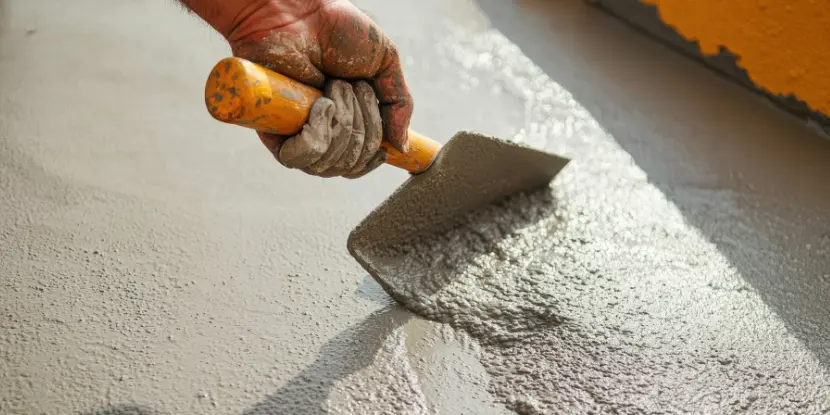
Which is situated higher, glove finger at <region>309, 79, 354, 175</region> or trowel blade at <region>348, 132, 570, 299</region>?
glove finger at <region>309, 79, 354, 175</region>

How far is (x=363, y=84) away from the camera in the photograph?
58.2 inches

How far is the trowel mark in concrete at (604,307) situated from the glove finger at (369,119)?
0.35m

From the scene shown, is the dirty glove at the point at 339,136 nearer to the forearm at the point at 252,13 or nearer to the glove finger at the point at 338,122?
the glove finger at the point at 338,122

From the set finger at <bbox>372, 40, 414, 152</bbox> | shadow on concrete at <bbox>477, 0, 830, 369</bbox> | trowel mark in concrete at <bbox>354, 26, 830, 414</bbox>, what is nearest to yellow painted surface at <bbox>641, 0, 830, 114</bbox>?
shadow on concrete at <bbox>477, 0, 830, 369</bbox>

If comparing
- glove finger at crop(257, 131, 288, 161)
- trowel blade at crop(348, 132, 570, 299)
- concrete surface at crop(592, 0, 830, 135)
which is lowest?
trowel blade at crop(348, 132, 570, 299)

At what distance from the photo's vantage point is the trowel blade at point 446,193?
1.70 meters

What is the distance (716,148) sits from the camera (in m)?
2.40

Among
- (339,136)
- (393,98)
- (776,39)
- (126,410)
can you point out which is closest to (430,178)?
(393,98)

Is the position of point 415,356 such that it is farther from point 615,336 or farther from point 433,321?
point 615,336

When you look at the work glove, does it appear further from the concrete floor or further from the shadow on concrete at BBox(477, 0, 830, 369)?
the shadow on concrete at BBox(477, 0, 830, 369)

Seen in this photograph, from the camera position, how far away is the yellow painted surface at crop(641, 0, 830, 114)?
240cm

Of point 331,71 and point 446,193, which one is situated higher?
point 331,71

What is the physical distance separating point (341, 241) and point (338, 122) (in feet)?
1.98

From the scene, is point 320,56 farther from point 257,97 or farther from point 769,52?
point 769,52
